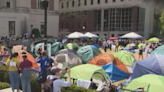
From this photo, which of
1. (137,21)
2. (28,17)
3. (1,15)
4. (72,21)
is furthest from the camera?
(72,21)

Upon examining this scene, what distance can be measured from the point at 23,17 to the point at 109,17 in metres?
21.4

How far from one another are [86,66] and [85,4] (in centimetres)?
4926

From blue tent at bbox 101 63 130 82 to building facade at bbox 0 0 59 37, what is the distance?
29128mm

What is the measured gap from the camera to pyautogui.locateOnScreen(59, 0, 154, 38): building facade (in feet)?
168

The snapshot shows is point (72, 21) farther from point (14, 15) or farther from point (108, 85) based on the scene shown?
point (108, 85)

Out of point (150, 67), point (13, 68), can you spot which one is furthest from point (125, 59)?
point (13, 68)

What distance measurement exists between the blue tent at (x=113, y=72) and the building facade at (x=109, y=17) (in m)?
38.1

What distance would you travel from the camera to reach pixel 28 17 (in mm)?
41906

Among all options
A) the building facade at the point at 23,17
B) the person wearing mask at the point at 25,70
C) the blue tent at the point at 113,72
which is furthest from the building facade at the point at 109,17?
the person wearing mask at the point at 25,70

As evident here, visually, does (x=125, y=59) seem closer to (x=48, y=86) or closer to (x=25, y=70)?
(x=25, y=70)

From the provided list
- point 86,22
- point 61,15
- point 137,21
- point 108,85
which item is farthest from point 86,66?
point 61,15

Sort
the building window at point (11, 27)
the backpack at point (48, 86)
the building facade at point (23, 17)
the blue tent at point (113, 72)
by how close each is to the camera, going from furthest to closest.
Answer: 1. the building window at point (11, 27)
2. the building facade at point (23, 17)
3. the blue tent at point (113, 72)
4. the backpack at point (48, 86)

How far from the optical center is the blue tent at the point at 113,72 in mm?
12430

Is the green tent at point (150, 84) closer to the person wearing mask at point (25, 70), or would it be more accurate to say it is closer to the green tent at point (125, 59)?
the person wearing mask at point (25, 70)
